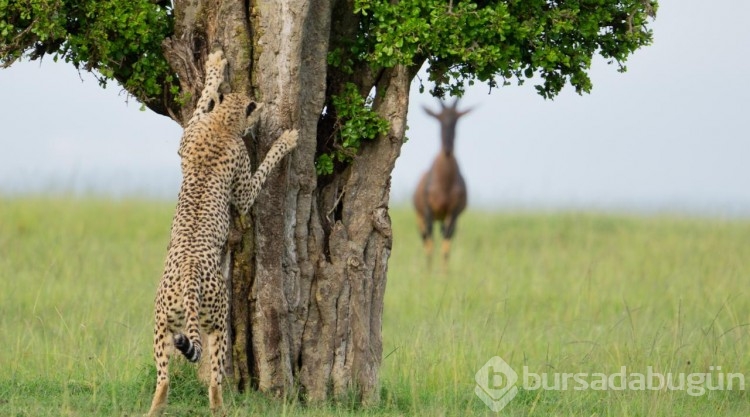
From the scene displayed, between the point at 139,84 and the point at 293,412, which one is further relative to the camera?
the point at 139,84

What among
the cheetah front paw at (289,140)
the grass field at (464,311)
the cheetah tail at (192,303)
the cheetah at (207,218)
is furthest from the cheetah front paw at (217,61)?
the grass field at (464,311)

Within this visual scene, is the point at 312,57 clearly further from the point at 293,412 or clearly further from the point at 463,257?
the point at 463,257

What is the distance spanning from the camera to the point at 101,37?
22.6 ft

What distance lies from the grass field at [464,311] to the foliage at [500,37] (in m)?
2.23

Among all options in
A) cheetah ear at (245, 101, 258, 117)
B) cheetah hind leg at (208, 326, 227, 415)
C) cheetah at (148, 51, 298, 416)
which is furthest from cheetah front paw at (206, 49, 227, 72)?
cheetah hind leg at (208, 326, 227, 415)

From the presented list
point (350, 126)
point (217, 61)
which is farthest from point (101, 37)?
point (350, 126)

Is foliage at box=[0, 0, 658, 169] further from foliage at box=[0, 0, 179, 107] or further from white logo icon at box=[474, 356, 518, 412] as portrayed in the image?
white logo icon at box=[474, 356, 518, 412]

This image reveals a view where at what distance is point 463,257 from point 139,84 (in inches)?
419

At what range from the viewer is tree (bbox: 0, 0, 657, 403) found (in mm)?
6785

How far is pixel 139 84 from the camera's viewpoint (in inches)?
279

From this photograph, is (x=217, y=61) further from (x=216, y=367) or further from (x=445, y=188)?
(x=445, y=188)

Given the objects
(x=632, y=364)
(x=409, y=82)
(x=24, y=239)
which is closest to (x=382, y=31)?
(x=409, y=82)

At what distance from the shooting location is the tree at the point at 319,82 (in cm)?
A: 679

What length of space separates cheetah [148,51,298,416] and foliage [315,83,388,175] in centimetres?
44
